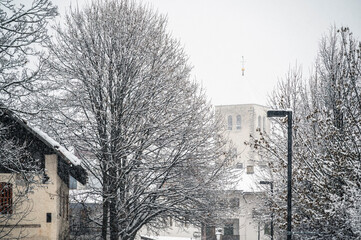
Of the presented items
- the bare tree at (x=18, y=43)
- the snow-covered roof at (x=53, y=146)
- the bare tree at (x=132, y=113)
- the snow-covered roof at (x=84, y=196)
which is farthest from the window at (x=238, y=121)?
the bare tree at (x=18, y=43)

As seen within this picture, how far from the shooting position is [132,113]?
51.1ft

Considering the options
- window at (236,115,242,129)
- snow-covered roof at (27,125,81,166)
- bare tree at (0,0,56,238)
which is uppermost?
window at (236,115,242,129)

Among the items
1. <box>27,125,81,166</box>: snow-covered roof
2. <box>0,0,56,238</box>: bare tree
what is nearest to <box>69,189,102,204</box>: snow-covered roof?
<box>27,125,81,166</box>: snow-covered roof

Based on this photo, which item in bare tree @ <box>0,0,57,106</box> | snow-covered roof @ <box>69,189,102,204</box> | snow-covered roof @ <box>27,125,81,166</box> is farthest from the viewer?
snow-covered roof @ <box>69,189,102,204</box>

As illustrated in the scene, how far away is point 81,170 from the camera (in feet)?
48.3

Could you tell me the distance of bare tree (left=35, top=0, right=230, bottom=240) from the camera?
51.1ft

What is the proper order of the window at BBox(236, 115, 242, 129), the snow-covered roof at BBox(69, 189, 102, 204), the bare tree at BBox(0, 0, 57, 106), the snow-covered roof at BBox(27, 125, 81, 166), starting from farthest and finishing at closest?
the window at BBox(236, 115, 242, 129) < the snow-covered roof at BBox(69, 189, 102, 204) < the snow-covered roof at BBox(27, 125, 81, 166) < the bare tree at BBox(0, 0, 57, 106)

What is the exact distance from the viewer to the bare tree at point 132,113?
51.1 ft

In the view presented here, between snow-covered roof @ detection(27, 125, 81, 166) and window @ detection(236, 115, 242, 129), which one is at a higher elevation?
window @ detection(236, 115, 242, 129)

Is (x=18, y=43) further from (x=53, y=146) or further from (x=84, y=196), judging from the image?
(x=84, y=196)

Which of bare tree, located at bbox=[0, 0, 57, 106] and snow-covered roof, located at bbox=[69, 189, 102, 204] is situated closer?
bare tree, located at bbox=[0, 0, 57, 106]

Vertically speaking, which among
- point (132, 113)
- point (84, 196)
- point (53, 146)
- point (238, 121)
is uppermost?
point (238, 121)

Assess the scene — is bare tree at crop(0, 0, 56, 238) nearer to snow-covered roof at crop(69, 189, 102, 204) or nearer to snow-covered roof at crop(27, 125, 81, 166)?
snow-covered roof at crop(27, 125, 81, 166)

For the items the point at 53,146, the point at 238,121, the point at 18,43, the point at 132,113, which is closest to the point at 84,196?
the point at 53,146
